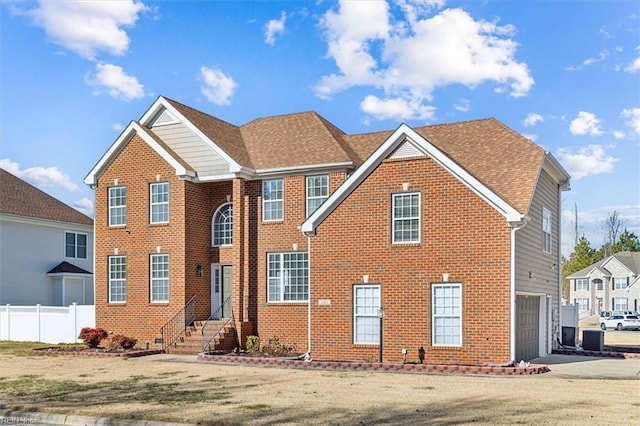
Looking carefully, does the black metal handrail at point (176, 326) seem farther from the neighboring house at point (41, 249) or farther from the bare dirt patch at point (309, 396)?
the neighboring house at point (41, 249)

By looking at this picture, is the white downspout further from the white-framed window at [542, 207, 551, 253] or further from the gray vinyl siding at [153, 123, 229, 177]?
the gray vinyl siding at [153, 123, 229, 177]

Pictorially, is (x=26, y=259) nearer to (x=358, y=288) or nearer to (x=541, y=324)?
(x=358, y=288)

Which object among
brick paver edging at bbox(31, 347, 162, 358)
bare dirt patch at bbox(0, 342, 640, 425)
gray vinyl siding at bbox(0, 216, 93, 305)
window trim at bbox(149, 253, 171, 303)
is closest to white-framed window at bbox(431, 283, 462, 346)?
bare dirt patch at bbox(0, 342, 640, 425)

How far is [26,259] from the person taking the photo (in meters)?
36.8

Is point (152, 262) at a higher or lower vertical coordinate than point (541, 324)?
higher

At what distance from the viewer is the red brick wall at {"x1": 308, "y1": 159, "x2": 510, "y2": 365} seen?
20.0m

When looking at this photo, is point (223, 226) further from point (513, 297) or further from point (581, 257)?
point (581, 257)

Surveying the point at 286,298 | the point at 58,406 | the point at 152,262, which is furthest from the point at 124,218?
the point at 58,406

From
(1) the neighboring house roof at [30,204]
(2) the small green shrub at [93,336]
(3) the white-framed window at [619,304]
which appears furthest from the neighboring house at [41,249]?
(3) the white-framed window at [619,304]

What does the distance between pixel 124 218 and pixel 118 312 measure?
11.9ft

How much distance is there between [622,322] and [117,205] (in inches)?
1844

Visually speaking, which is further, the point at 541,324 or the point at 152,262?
the point at 152,262

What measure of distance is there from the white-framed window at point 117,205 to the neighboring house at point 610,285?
6496 centimetres

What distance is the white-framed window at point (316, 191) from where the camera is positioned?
2556cm
